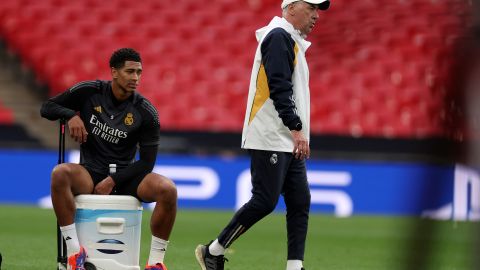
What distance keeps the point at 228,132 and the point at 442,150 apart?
11.5 m

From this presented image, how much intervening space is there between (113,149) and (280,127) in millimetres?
989

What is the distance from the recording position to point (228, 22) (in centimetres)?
1512

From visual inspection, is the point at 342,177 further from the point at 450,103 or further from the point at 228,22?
the point at 450,103

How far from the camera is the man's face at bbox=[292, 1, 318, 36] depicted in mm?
4906

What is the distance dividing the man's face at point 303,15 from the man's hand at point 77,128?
4.19 feet

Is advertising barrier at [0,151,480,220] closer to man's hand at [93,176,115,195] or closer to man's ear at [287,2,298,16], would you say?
man's hand at [93,176,115,195]

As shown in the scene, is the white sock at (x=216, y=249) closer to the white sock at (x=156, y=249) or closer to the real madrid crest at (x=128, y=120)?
the white sock at (x=156, y=249)

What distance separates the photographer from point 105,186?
5133 mm

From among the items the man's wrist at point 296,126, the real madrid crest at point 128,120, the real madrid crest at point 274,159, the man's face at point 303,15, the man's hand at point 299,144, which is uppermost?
the man's face at point 303,15

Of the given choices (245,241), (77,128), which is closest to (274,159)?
(77,128)

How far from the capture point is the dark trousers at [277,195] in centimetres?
504

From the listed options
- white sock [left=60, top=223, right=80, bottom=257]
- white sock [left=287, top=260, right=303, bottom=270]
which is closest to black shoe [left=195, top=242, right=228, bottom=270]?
white sock [left=287, top=260, right=303, bottom=270]

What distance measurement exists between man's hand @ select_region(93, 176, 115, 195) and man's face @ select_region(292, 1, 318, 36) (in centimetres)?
131

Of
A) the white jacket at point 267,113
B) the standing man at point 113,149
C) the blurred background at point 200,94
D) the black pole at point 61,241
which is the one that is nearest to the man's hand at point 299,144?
the white jacket at point 267,113
